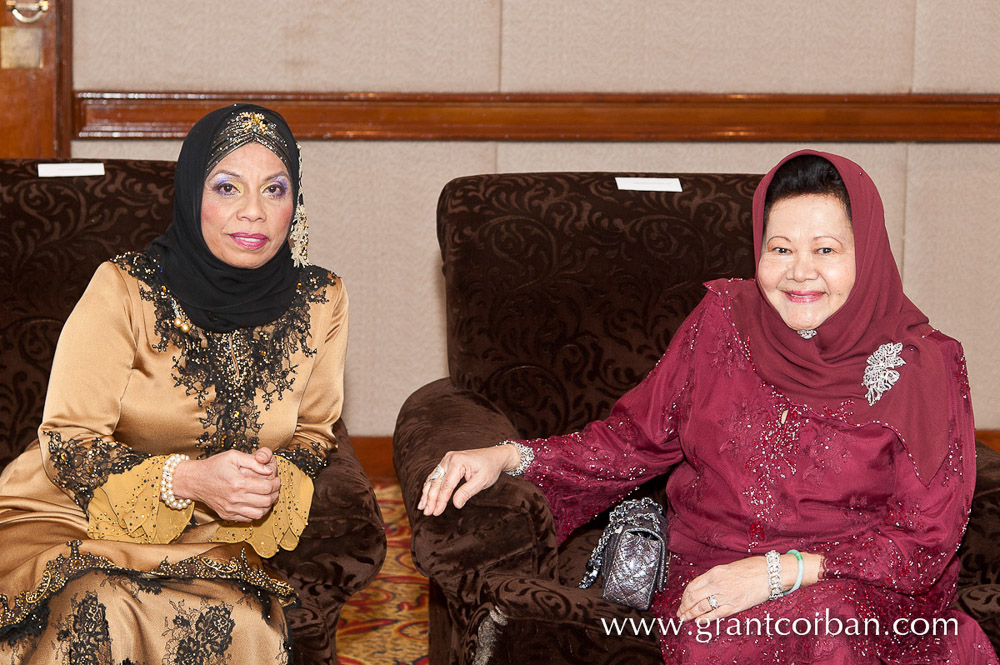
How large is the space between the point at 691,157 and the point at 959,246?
1029 mm

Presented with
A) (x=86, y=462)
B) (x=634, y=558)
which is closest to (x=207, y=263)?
(x=86, y=462)

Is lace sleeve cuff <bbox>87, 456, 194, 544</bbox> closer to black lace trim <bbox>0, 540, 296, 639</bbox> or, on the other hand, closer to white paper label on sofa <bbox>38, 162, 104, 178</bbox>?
black lace trim <bbox>0, 540, 296, 639</bbox>

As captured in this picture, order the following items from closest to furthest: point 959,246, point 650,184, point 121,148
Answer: point 650,184
point 121,148
point 959,246

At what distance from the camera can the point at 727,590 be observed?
6.48 ft

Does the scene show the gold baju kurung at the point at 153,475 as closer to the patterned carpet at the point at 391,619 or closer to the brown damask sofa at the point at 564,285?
the brown damask sofa at the point at 564,285

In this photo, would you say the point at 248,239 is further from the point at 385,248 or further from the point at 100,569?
the point at 385,248

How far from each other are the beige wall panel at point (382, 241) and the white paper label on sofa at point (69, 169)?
1.04 m

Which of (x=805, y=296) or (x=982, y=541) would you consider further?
(x=982, y=541)

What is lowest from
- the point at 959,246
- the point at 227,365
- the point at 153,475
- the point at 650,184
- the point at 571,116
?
the point at 153,475

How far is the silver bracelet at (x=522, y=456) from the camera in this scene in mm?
2287

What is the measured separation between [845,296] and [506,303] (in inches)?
→ 34.3

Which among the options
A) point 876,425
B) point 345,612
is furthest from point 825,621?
point 345,612

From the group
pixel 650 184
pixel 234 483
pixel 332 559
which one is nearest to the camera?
pixel 234 483

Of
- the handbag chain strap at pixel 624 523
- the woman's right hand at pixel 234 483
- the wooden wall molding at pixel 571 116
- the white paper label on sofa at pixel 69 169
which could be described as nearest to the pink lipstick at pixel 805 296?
the handbag chain strap at pixel 624 523
